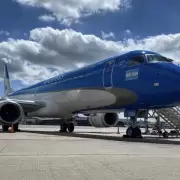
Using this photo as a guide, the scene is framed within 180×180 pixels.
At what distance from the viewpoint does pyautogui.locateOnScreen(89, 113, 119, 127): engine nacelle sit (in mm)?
18297

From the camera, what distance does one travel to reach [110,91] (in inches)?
592

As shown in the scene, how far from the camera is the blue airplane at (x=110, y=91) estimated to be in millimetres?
12844

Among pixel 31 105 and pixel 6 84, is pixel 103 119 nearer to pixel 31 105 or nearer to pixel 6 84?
pixel 31 105

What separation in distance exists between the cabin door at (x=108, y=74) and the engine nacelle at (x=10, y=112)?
681 centimetres

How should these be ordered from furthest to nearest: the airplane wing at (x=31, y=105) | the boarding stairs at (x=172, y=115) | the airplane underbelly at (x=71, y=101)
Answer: the airplane wing at (x=31, y=105)
the boarding stairs at (x=172, y=115)
the airplane underbelly at (x=71, y=101)

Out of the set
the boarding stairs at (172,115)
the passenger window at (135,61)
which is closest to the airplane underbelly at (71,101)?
the passenger window at (135,61)

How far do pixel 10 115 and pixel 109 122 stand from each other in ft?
21.6

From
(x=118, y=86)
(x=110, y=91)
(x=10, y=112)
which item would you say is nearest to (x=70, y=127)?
(x=10, y=112)

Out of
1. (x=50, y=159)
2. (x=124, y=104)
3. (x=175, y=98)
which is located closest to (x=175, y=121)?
(x=124, y=104)

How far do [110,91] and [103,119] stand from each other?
3677 millimetres

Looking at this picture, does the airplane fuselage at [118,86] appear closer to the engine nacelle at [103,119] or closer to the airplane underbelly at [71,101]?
the airplane underbelly at [71,101]

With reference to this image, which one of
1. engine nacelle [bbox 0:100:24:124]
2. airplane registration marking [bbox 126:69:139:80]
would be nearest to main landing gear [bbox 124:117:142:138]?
airplane registration marking [bbox 126:69:139:80]

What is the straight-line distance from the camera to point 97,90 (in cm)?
1602

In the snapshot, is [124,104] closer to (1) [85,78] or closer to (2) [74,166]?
(1) [85,78]
